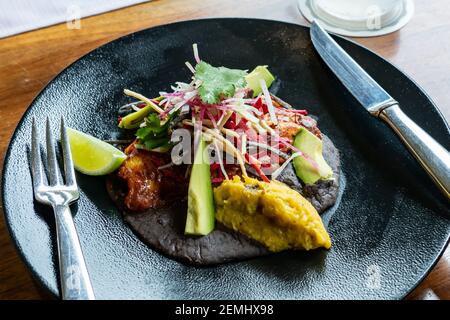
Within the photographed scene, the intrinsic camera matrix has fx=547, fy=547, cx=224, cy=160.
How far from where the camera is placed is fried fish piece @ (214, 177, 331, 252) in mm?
1682

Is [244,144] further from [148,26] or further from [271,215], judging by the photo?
[148,26]

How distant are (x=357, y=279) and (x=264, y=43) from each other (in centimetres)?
121

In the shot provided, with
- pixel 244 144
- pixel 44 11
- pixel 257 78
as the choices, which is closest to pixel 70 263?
pixel 244 144

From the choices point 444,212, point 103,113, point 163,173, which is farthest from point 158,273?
point 444,212

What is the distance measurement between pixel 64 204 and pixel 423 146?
1212 mm

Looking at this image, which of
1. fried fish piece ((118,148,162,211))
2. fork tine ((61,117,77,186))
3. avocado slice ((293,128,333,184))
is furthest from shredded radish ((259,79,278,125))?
fork tine ((61,117,77,186))

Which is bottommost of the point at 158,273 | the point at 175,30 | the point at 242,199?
the point at 158,273

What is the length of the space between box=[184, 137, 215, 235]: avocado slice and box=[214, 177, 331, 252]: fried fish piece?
4 centimetres

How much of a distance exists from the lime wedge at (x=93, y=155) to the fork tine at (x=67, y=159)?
33 millimetres

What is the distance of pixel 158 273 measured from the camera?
64.9 inches

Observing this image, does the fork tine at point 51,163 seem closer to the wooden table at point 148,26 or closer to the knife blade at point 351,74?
the wooden table at point 148,26

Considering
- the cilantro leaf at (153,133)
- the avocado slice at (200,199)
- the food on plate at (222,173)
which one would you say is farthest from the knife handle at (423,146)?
the cilantro leaf at (153,133)

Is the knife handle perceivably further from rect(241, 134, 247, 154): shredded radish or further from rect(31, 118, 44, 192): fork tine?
rect(31, 118, 44, 192): fork tine
